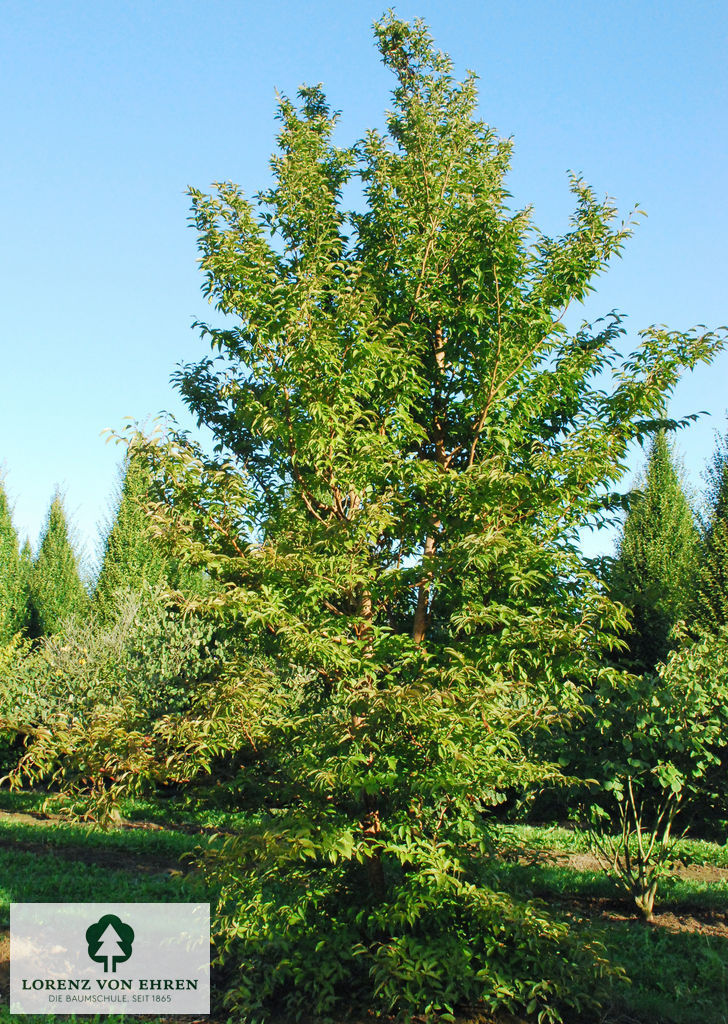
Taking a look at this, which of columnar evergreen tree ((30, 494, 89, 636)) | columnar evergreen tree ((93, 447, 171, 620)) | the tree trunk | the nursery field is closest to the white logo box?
the nursery field

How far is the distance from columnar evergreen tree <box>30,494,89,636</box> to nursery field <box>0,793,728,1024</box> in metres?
12.8

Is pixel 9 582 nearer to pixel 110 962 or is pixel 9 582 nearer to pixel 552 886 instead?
pixel 110 962

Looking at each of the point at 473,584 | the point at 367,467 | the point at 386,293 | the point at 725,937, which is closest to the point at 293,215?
the point at 386,293

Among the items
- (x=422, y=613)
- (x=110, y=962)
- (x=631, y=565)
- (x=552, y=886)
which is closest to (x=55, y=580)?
(x=631, y=565)

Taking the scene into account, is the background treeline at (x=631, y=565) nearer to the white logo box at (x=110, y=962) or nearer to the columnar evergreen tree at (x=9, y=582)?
the columnar evergreen tree at (x=9, y=582)

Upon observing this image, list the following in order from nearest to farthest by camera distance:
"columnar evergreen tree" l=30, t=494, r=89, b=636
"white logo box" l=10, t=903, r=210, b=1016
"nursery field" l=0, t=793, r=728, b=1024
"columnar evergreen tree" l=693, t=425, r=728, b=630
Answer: "nursery field" l=0, t=793, r=728, b=1024
"white logo box" l=10, t=903, r=210, b=1016
"columnar evergreen tree" l=693, t=425, r=728, b=630
"columnar evergreen tree" l=30, t=494, r=89, b=636

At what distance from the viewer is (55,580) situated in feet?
83.1

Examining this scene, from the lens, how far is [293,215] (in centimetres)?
602

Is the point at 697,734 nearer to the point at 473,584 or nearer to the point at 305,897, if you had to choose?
the point at 473,584

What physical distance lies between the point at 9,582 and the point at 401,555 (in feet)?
63.9

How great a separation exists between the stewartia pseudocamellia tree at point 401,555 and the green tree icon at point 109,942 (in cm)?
134

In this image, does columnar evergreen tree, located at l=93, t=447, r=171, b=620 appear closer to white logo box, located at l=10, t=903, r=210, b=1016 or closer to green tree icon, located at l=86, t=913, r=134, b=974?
white logo box, located at l=10, t=903, r=210, b=1016

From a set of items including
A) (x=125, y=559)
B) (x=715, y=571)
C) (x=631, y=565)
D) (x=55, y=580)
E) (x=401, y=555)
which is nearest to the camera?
(x=401, y=555)

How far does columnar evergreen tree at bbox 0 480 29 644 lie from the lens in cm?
2087
